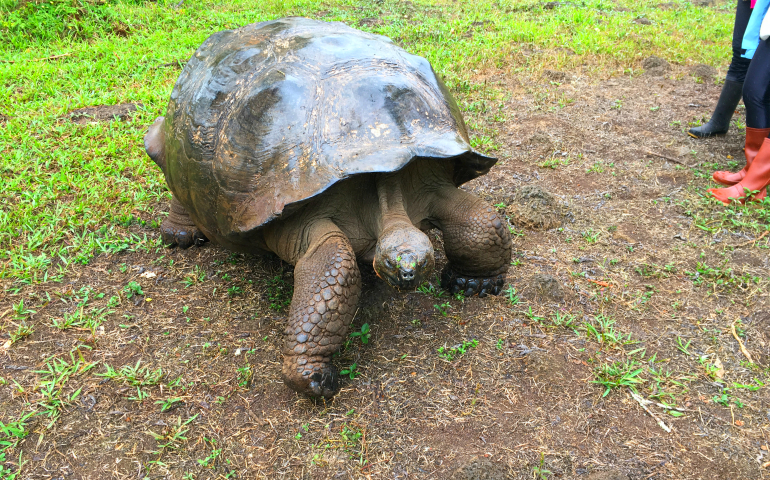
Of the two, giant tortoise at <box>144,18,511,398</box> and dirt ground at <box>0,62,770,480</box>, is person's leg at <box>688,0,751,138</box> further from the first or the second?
giant tortoise at <box>144,18,511,398</box>

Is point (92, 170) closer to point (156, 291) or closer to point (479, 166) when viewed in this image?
point (156, 291)

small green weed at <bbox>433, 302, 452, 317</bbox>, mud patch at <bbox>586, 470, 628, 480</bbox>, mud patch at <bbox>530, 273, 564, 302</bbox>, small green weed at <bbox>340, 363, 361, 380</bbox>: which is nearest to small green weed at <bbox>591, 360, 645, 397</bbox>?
mud patch at <bbox>586, 470, 628, 480</bbox>

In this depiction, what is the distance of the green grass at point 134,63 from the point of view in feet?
12.4

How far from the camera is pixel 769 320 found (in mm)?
2781

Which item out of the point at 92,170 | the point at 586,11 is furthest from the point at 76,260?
the point at 586,11

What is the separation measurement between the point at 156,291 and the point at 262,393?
1157mm

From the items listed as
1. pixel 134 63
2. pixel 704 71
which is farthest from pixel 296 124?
pixel 704 71

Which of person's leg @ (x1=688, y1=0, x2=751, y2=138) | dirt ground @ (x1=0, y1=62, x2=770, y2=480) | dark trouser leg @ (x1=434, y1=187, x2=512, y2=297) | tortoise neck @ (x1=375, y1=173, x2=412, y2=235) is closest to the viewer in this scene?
dirt ground @ (x1=0, y1=62, x2=770, y2=480)

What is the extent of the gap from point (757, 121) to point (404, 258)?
344cm

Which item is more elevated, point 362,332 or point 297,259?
point 297,259

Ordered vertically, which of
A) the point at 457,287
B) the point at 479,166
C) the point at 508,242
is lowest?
the point at 457,287

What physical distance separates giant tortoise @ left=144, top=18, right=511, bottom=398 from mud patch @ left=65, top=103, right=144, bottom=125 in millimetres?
2547

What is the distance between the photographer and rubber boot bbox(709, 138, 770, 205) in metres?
3.80

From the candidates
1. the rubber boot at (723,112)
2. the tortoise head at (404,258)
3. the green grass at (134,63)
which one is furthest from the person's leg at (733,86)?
the tortoise head at (404,258)
